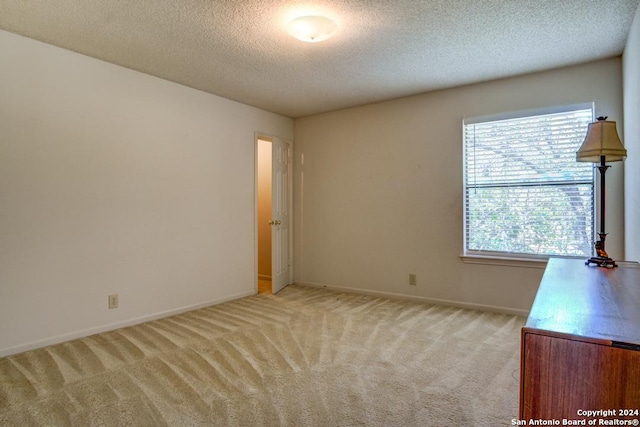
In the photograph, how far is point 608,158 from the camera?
7.57 feet

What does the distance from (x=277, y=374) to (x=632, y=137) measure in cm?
311

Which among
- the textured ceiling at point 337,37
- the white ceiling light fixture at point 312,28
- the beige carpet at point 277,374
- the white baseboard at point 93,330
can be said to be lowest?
the beige carpet at point 277,374

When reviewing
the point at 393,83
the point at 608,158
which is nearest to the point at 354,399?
the point at 608,158

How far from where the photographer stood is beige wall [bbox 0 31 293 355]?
2848 mm

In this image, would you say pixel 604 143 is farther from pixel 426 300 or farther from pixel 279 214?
pixel 279 214

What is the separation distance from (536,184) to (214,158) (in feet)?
11.4

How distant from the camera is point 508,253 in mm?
3865

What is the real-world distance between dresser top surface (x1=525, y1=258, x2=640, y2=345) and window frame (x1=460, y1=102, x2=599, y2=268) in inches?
68.0

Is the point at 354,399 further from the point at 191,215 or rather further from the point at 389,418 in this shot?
the point at 191,215

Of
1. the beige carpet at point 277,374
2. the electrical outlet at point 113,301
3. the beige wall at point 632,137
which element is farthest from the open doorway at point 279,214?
the beige wall at point 632,137

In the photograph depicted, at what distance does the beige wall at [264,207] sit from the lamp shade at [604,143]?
177 inches

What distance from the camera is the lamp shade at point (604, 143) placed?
86.1 inches

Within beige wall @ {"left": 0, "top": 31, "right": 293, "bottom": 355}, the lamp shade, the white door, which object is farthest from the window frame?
beige wall @ {"left": 0, "top": 31, "right": 293, "bottom": 355}

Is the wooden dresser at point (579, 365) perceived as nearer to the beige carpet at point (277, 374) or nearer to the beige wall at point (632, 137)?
the beige carpet at point (277, 374)
